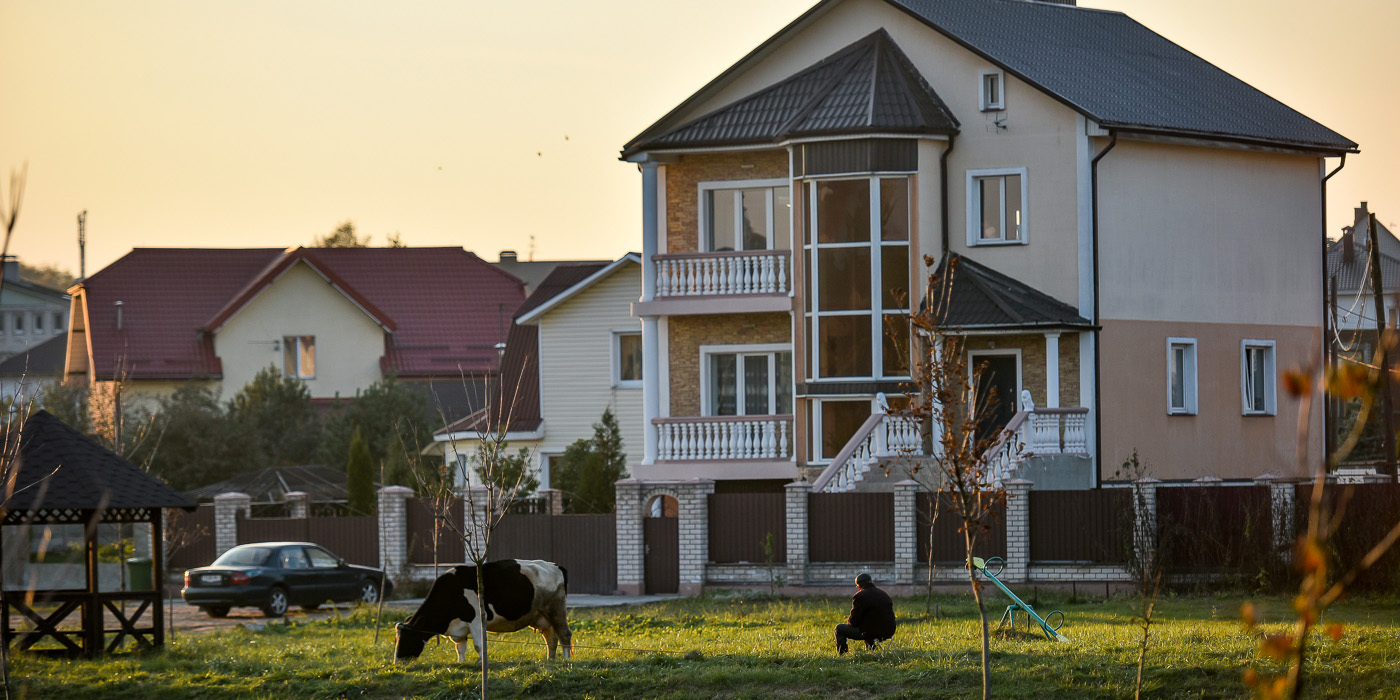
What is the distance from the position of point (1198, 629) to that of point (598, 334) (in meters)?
26.2

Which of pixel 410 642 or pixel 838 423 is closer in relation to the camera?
pixel 410 642

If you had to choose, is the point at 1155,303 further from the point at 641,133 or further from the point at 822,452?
the point at 641,133

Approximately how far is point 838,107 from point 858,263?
2.81m

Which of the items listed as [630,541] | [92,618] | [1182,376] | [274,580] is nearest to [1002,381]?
[1182,376]

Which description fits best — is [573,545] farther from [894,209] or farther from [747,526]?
[894,209]

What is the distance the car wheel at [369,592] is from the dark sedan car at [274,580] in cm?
2

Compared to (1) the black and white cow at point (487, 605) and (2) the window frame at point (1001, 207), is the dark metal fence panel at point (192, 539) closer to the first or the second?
(2) the window frame at point (1001, 207)

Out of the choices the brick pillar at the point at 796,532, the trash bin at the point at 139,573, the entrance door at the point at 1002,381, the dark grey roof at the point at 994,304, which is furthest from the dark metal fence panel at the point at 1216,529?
the trash bin at the point at 139,573

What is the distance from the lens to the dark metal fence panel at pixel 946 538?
77.3ft

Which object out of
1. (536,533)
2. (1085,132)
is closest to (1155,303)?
(1085,132)

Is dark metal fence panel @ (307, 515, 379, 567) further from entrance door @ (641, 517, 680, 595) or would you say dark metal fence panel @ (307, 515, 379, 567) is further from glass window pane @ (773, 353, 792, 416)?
glass window pane @ (773, 353, 792, 416)

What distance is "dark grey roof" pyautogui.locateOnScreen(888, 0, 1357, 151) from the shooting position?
2853 centimetres

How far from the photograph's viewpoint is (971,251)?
2836 centimetres

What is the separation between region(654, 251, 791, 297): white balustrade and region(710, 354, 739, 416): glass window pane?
153cm
